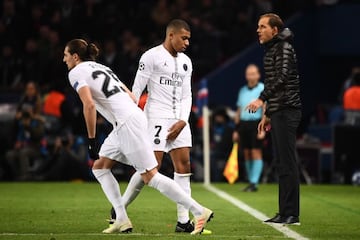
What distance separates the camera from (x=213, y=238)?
34.0 ft

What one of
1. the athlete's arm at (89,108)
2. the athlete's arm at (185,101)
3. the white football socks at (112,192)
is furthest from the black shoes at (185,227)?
the athlete's arm at (89,108)

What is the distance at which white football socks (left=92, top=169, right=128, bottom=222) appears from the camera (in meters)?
10.8

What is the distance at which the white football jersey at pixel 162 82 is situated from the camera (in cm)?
1122

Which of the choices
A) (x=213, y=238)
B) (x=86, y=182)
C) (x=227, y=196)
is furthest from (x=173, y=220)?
(x=86, y=182)

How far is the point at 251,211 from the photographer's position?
1398cm

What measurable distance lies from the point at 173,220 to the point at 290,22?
44.2 feet

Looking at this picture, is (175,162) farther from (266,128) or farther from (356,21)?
(356,21)

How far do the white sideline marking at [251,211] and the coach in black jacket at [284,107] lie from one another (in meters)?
0.38

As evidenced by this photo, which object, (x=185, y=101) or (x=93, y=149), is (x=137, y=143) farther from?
(x=185, y=101)

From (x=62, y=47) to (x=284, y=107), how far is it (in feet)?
43.8

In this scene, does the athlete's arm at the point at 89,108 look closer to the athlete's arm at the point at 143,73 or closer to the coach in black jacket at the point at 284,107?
the athlete's arm at the point at 143,73

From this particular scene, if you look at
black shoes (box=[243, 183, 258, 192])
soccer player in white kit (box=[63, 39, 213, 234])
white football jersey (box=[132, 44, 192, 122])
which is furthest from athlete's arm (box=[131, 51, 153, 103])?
black shoes (box=[243, 183, 258, 192])

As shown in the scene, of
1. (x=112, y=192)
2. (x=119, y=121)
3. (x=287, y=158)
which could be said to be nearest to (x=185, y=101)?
(x=119, y=121)

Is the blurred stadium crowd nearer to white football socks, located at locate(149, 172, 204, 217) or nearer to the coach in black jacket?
the coach in black jacket
